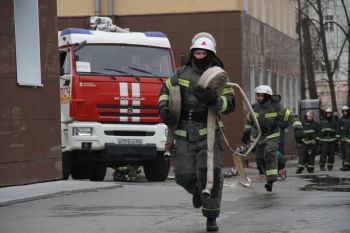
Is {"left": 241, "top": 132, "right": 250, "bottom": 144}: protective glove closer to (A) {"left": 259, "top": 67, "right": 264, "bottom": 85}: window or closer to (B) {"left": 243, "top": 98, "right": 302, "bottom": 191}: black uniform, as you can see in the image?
(B) {"left": 243, "top": 98, "right": 302, "bottom": 191}: black uniform

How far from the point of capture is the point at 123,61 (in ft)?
58.7

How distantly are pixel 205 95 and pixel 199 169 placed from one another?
2.49 feet

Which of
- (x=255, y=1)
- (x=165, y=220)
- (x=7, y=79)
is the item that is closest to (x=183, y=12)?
(x=255, y=1)

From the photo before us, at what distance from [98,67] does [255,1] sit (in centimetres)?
1341

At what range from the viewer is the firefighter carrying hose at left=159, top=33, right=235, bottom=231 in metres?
8.74

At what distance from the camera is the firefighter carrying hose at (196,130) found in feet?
28.7

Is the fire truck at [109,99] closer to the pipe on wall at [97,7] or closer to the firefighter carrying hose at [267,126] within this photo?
the firefighter carrying hose at [267,126]

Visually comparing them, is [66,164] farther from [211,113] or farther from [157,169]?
[211,113]

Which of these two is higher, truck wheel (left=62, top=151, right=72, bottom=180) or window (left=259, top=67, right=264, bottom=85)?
window (left=259, top=67, right=264, bottom=85)

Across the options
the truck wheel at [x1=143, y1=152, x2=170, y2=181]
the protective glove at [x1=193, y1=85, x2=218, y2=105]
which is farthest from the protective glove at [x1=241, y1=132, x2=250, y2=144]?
the protective glove at [x1=193, y1=85, x2=218, y2=105]

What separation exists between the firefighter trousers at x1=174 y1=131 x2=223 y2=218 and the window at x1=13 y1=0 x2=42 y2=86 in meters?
6.47

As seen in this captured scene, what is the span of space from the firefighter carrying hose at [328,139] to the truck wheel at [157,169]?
844 centimetres

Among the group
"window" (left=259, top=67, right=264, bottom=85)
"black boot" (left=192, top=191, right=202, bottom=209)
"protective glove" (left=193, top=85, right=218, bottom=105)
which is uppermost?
"window" (left=259, top=67, right=264, bottom=85)

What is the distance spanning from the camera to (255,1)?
29938mm
